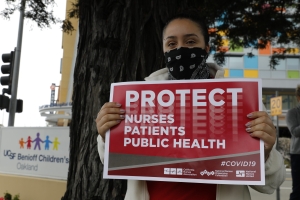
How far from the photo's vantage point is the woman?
138cm

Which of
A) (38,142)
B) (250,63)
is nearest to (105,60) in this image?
(38,142)

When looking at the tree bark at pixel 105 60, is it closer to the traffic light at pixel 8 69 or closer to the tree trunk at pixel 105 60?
the tree trunk at pixel 105 60

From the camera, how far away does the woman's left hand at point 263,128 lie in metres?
1.34

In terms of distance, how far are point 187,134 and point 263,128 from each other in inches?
12.1

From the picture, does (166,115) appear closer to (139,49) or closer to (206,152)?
(206,152)

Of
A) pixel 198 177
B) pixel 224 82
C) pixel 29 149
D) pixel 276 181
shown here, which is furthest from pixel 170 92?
pixel 29 149

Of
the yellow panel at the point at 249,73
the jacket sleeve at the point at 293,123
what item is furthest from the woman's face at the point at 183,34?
the yellow panel at the point at 249,73

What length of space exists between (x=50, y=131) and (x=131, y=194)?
13.6 feet

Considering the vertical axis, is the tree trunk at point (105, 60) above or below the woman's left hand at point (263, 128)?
above

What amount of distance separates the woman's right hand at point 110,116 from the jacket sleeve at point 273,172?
639 mm

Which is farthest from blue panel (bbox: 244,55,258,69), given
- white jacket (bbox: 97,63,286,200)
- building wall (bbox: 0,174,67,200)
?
white jacket (bbox: 97,63,286,200)

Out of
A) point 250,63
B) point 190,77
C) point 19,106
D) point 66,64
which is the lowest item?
point 190,77

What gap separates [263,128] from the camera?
1.34m

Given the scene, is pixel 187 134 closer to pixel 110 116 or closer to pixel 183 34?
pixel 110 116
